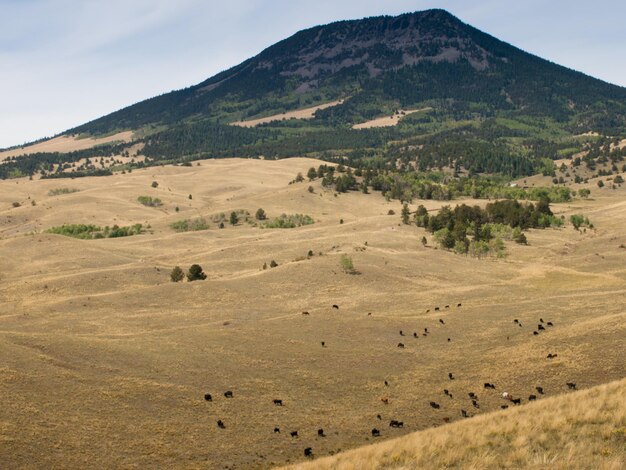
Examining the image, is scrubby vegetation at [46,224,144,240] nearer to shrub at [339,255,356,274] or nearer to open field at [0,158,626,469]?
open field at [0,158,626,469]

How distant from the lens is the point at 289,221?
15062cm

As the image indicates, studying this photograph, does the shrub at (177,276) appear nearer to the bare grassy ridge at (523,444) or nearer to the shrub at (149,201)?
the bare grassy ridge at (523,444)

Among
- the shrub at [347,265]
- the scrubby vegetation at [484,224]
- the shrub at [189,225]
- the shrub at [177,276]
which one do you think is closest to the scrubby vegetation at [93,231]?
the shrub at [189,225]


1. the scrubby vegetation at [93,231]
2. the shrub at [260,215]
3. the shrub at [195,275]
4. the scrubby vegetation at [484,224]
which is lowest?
the scrubby vegetation at [484,224]

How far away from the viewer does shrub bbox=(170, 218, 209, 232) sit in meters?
147

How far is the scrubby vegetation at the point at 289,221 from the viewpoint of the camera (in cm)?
14575

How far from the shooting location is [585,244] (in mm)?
109000

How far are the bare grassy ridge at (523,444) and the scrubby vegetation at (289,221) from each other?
385 feet

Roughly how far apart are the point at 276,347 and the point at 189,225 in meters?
106

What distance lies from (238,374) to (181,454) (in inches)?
457

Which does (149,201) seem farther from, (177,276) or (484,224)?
(177,276)

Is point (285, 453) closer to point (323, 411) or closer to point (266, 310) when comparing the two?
point (323, 411)

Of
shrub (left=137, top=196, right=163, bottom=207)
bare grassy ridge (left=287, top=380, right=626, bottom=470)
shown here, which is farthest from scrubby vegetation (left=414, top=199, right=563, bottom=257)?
shrub (left=137, top=196, right=163, bottom=207)

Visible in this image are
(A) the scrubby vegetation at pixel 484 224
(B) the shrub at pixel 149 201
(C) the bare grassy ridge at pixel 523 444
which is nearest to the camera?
(C) the bare grassy ridge at pixel 523 444
